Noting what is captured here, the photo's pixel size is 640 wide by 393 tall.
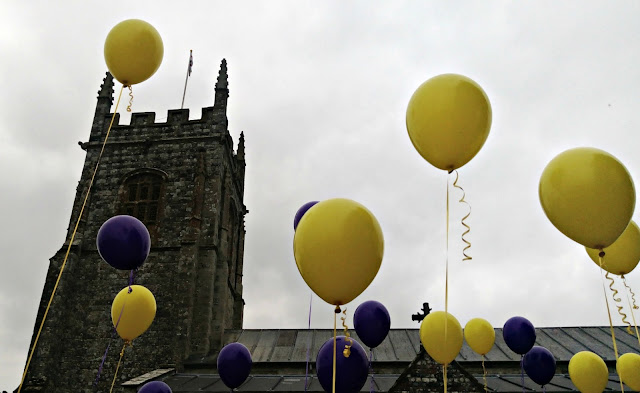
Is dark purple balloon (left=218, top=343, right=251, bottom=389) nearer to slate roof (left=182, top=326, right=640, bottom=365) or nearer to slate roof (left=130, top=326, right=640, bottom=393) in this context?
slate roof (left=130, top=326, right=640, bottom=393)

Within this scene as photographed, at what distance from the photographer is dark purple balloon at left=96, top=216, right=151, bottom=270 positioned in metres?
7.71

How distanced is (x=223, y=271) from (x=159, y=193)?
4542 mm

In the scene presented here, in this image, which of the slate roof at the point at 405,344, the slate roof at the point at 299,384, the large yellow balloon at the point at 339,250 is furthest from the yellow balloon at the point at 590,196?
the slate roof at the point at 405,344

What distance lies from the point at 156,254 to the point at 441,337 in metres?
14.4

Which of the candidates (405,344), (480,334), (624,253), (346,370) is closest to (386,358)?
(405,344)

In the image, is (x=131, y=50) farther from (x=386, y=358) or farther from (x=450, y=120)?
(x=386, y=358)

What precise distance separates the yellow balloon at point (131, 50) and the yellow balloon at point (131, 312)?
3.86 meters

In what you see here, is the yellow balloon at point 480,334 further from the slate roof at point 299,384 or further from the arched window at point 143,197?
the arched window at point 143,197

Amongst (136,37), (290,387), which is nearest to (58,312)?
(290,387)

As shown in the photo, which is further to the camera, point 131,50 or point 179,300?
point 179,300

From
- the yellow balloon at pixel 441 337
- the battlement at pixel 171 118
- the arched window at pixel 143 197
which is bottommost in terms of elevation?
the yellow balloon at pixel 441 337

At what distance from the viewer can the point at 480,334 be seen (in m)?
9.70

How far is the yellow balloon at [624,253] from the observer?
6.62 metres

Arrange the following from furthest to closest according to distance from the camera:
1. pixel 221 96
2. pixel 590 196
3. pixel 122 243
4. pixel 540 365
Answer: pixel 221 96
pixel 540 365
pixel 122 243
pixel 590 196
